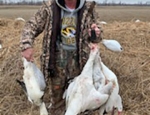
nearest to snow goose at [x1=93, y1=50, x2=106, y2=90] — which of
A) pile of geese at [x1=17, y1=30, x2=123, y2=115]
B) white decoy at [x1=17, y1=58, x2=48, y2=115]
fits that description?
pile of geese at [x1=17, y1=30, x2=123, y2=115]

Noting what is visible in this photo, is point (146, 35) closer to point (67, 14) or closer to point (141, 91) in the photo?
point (141, 91)

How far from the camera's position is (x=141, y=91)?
20.1ft

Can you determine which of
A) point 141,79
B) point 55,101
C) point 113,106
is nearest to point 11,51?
point 141,79

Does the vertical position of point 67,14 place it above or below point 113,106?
above

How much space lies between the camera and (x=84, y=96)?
335 centimetres

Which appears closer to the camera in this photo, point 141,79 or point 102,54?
point 141,79

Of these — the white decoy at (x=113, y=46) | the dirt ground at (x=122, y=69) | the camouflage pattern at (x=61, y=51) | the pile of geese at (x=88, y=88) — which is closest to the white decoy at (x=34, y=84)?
the pile of geese at (x=88, y=88)

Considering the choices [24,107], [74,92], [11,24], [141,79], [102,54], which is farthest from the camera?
[11,24]

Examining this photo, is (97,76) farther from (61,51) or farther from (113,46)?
(113,46)

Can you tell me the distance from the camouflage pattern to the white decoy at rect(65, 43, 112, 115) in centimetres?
45

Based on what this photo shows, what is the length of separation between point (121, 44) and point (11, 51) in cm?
215

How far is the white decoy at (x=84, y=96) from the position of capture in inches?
132

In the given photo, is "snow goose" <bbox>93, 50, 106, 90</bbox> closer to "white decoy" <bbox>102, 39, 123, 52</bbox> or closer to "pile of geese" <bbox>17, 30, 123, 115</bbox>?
"pile of geese" <bbox>17, 30, 123, 115</bbox>

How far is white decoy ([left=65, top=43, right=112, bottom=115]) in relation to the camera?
335cm
